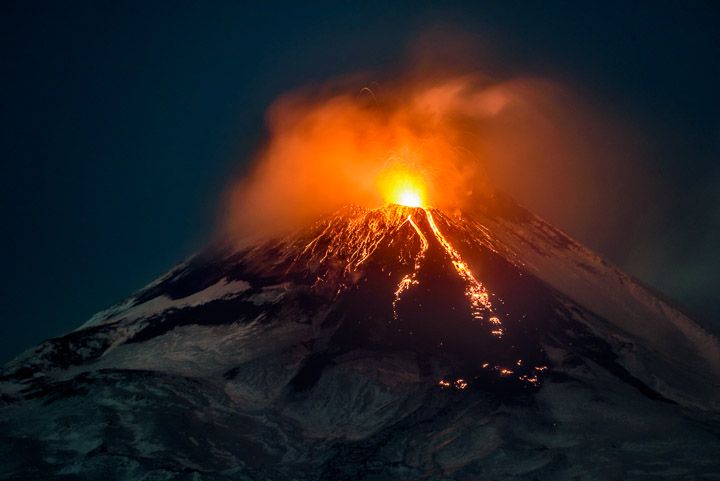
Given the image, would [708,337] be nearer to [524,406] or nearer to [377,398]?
[524,406]

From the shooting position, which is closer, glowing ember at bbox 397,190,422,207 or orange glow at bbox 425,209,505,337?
orange glow at bbox 425,209,505,337

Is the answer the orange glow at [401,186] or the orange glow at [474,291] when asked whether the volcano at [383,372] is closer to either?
the orange glow at [474,291]

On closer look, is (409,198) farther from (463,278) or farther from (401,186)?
(463,278)

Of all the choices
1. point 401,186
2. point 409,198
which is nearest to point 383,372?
point 409,198

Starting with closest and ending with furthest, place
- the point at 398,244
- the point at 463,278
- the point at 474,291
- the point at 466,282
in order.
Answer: the point at 474,291
the point at 466,282
the point at 463,278
the point at 398,244

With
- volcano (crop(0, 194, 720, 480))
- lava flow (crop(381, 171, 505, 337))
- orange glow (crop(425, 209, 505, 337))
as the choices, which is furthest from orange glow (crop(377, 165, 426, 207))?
orange glow (crop(425, 209, 505, 337))

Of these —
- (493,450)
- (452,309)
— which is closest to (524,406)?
(493,450)

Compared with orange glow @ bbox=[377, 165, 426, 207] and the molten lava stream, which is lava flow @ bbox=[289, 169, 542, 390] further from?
orange glow @ bbox=[377, 165, 426, 207]

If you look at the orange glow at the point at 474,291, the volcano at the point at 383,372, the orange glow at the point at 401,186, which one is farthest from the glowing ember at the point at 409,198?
the orange glow at the point at 474,291
